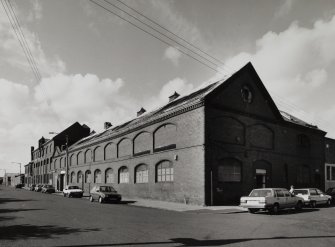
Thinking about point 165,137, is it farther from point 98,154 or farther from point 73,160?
point 73,160

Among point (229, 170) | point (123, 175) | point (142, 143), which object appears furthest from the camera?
point (123, 175)

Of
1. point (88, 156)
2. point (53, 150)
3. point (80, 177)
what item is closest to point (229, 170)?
point (88, 156)

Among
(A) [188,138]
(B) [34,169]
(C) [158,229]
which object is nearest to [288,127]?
(A) [188,138]

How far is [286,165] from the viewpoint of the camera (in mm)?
32156

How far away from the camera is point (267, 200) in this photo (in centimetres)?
1800

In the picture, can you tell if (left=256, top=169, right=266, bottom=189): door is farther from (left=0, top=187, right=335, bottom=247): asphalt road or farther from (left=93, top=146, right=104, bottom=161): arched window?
(left=93, top=146, right=104, bottom=161): arched window

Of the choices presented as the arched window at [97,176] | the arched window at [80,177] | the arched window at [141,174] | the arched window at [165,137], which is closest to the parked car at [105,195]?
the arched window at [141,174]

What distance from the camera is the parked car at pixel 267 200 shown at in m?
18.0

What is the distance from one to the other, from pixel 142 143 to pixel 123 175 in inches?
234

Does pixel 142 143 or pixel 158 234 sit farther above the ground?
pixel 142 143

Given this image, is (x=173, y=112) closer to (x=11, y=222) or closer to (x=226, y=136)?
(x=226, y=136)

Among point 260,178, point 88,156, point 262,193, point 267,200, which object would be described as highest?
point 88,156

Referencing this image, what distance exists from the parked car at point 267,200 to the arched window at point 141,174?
1423cm

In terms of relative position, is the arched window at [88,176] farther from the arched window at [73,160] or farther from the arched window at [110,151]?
the arched window at [110,151]
